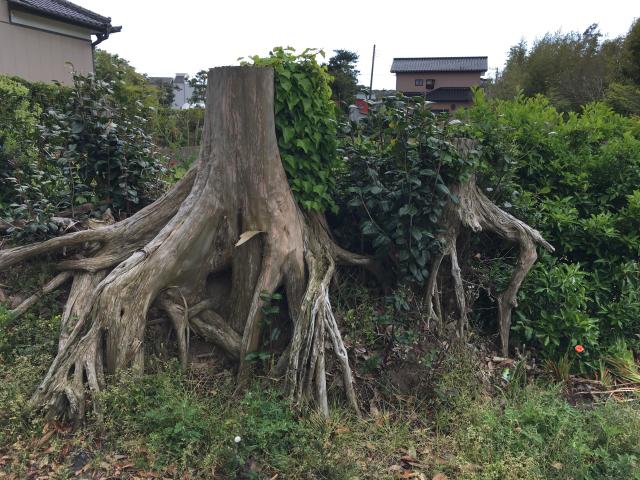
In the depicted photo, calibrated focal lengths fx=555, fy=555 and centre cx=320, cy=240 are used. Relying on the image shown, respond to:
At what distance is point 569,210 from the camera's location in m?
5.41

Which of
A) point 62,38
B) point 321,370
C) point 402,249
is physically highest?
point 62,38

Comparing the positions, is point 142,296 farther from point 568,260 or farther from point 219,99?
point 568,260

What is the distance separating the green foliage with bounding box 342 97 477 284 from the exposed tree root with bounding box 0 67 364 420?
1.72ft

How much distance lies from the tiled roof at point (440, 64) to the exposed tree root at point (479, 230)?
151 feet

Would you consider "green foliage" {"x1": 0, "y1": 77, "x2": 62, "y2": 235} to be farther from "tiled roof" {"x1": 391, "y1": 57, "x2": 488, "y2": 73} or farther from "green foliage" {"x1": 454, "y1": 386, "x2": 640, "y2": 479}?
"tiled roof" {"x1": 391, "y1": 57, "x2": 488, "y2": 73}

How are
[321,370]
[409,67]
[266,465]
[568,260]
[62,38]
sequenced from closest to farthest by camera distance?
[266,465] → [321,370] → [568,260] → [62,38] → [409,67]

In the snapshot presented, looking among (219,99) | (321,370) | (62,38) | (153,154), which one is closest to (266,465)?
(321,370)

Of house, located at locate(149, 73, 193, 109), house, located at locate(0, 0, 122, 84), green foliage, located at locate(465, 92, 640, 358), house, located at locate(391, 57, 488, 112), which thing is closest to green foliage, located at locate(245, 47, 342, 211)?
green foliage, located at locate(465, 92, 640, 358)

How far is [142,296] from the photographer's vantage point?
3980mm

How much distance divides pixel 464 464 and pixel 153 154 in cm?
423

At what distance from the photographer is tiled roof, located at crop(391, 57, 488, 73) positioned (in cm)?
4750

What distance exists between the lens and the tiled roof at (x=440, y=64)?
1870 inches

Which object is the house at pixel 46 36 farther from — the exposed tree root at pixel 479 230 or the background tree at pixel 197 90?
the exposed tree root at pixel 479 230

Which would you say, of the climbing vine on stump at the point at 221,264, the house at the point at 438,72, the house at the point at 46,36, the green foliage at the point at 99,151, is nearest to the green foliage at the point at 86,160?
the green foliage at the point at 99,151
